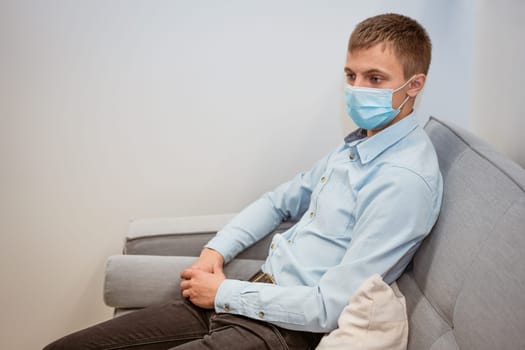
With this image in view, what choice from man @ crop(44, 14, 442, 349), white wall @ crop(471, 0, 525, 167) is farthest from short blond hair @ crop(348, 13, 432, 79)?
white wall @ crop(471, 0, 525, 167)

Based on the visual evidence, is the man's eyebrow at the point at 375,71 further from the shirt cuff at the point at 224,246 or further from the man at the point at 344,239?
the shirt cuff at the point at 224,246

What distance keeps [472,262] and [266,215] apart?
638 mm

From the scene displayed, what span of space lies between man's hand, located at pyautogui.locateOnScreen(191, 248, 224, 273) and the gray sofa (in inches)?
2.3

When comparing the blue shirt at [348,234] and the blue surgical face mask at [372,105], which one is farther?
the blue surgical face mask at [372,105]

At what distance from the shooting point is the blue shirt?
1073 millimetres

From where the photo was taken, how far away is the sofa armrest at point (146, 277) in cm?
142

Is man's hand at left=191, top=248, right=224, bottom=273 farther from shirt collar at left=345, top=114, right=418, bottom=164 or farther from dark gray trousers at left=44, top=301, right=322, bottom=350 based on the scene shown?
shirt collar at left=345, top=114, right=418, bottom=164

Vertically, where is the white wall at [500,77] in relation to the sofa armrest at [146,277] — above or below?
above

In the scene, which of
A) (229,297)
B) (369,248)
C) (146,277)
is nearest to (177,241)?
(146,277)

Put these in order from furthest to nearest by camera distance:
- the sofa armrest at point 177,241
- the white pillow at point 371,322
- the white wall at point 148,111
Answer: the white wall at point 148,111 < the sofa armrest at point 177,241 < the white pillow at point 371,322

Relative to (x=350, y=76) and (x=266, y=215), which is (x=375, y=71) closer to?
(x=350, y=76)

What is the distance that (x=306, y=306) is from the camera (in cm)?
110

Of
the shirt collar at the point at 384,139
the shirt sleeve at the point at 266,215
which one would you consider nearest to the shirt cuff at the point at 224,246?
the shirt sleeve at the point at 266,215

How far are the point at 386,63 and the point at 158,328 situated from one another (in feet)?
2.56
